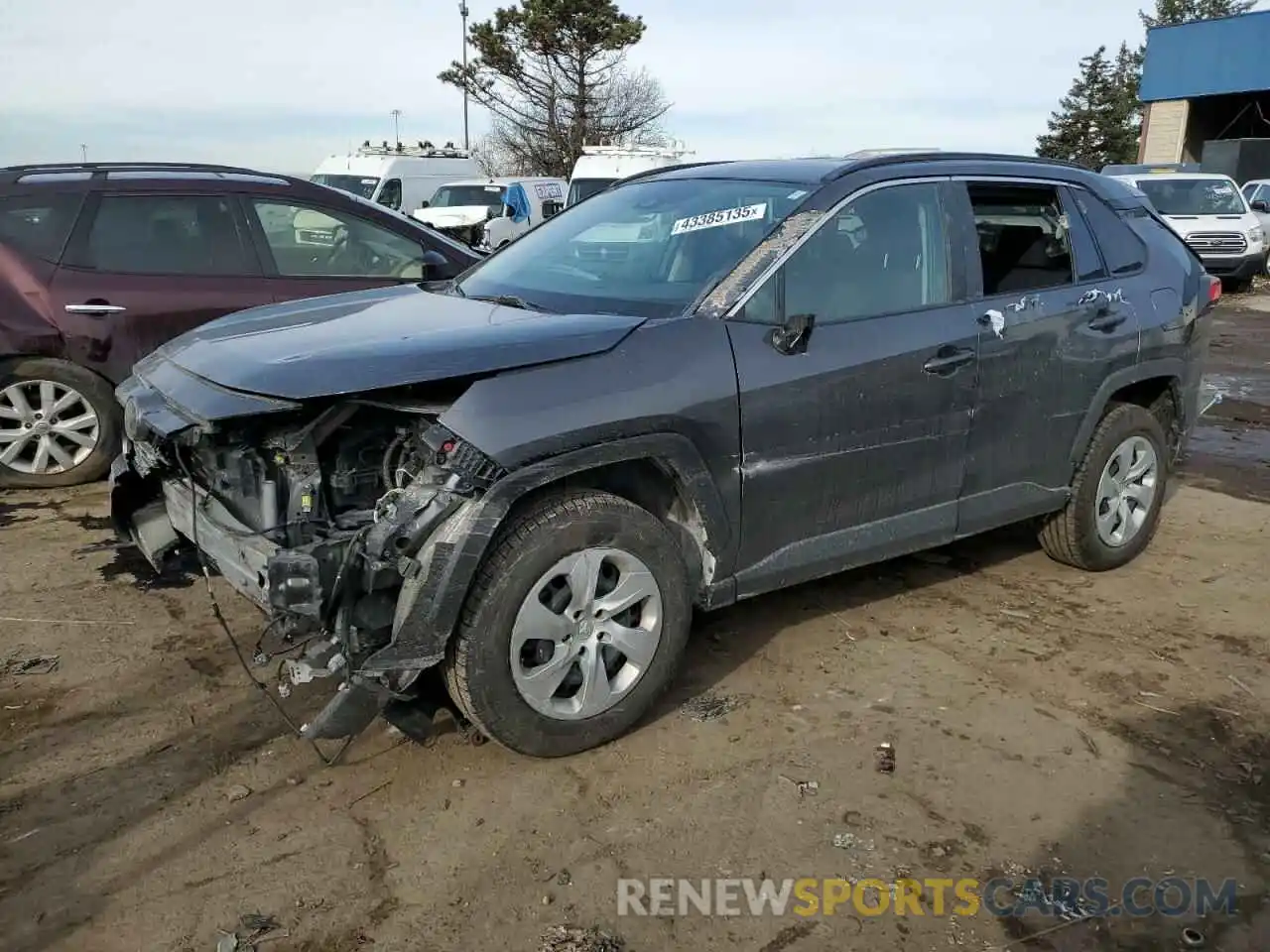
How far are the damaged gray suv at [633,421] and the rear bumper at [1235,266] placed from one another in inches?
598

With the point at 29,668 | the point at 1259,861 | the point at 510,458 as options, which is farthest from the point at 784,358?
the point at 29,668

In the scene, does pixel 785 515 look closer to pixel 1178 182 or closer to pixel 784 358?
pixel 784 358

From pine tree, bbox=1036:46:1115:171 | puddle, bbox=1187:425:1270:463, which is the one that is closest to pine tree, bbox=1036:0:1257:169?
pine tree, bbox=1036:46:1115:171

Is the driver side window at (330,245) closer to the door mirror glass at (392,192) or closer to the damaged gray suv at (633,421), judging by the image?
the damaged gray suv at (633,421)

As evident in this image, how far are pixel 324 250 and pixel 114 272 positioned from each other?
46.0 inches

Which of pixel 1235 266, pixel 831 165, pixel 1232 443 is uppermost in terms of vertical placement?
pixel 831 165

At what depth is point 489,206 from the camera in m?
19.4

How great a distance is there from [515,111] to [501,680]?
1503 inches

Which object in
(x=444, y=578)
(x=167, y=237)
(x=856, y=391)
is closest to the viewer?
(x=444, y=578)

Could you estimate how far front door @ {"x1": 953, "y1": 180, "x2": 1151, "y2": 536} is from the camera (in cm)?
410

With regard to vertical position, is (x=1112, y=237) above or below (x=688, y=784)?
above

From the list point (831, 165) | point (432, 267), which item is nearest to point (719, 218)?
point (831, 165)

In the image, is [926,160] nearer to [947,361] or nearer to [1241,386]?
[947,361]

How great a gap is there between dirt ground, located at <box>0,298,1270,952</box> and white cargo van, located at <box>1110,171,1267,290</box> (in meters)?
15.3
